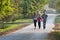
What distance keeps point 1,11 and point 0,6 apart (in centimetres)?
66

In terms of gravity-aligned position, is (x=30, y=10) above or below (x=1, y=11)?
below

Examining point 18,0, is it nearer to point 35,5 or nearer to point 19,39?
point 35,5

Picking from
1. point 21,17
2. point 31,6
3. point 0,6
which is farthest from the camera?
point 21,17

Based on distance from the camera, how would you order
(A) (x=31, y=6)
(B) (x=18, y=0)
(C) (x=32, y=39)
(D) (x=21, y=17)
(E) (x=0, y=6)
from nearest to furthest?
(C) (x=32, y=39) < (E) (x=0, y=6) < (B) (x=18, y=0) < (A) (x=31, y=6) < (D) (x=21, y=17)

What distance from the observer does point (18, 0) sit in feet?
107

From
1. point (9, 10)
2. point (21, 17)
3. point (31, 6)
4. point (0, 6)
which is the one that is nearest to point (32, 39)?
point (0, 6)

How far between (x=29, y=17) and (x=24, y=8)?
980 centimetres

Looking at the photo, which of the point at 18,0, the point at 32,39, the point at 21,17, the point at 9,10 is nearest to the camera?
the point at 32,39

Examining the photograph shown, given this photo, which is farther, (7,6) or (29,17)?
(29,17)

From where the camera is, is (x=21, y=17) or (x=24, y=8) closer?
(x=24, y=8)

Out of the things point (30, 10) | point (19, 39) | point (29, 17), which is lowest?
point (29, 17)

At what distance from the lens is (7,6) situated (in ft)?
79.9

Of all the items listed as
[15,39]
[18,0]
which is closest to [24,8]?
[18,0]

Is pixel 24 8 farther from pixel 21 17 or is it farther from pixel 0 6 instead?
pixel 0 6
